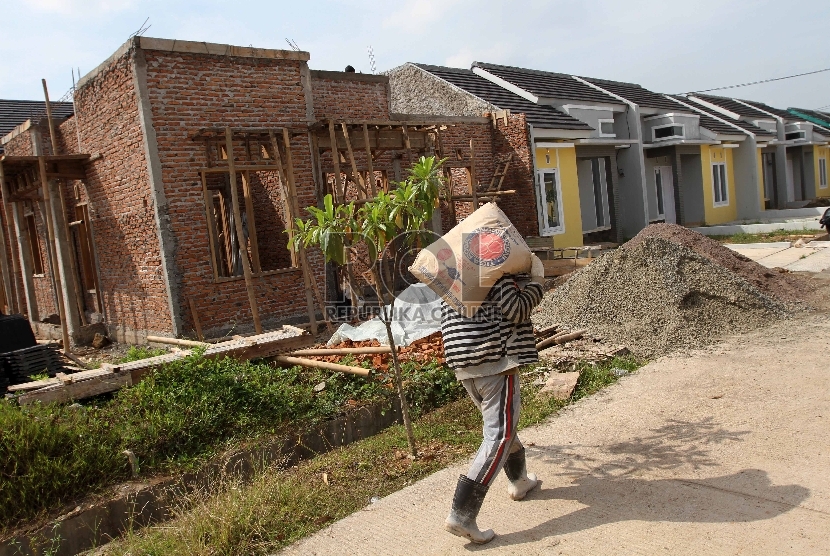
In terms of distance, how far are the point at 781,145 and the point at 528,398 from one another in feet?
95.9

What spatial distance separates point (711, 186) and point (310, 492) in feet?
78.1

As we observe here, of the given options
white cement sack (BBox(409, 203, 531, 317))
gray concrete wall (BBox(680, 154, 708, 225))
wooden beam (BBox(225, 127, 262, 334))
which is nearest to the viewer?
white cement sack (BBox(409, 203, 531, 317))

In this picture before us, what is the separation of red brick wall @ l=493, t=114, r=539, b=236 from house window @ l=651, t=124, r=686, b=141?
8155mm

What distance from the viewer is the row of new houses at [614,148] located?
17.2 metres

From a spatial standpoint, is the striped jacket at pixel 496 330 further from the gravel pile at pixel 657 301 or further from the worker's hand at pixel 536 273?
the gravel pile at pixel 657 301

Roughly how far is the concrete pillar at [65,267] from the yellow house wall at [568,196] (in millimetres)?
11281

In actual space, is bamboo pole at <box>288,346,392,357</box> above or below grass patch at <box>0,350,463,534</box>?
above

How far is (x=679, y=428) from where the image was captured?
4895 millimetres

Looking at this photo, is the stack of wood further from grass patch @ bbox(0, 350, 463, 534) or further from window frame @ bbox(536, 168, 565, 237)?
window frame @ bbox(536, 168, 565, 237)

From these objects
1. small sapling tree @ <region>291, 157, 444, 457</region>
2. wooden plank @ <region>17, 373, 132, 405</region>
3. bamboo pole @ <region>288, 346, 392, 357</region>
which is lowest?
bamboo pole @ <region>288, 346, 392, 357</region>

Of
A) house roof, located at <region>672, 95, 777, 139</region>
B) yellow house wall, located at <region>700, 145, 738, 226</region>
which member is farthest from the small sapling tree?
house roof, located at <region>672, 95, 777, 139</region>

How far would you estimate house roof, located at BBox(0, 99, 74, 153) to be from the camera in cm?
1918

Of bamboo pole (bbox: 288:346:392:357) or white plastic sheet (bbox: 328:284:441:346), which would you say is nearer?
bamboo pole (bbox: 288:346:392:357)

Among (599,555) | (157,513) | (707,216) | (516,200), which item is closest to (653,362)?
(599,555)
